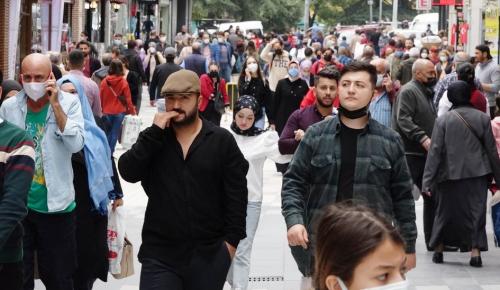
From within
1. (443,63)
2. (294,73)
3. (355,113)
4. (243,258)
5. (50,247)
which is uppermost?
(443,63)

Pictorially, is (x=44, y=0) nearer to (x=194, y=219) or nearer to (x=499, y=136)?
(x=499, y=136)

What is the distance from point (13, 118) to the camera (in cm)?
772

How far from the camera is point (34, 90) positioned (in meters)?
7.64

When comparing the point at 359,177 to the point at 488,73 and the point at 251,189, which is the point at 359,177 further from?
the point at 488,73

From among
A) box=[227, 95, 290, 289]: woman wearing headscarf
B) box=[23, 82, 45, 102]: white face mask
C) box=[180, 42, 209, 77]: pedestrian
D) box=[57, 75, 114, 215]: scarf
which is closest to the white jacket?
box=[227, 95, 290, 289]: woman wearing headscarf

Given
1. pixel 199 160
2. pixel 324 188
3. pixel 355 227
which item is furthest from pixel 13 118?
pixel 355 227

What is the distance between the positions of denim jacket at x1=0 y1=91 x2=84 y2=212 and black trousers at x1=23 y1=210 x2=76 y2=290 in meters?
0.12

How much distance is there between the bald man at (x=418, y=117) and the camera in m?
12.1

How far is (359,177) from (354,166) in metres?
0.07

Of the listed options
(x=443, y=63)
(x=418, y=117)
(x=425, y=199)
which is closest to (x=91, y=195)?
(x=418, y=117)

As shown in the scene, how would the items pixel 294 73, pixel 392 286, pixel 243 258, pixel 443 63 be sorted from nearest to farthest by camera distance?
pixel 392 286 → pixel 243 258 → pixel 294 73 → pixel 443 63

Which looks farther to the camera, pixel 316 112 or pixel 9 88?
pixel 9 88

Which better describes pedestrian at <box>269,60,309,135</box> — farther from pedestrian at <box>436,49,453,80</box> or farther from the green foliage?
the green foliage

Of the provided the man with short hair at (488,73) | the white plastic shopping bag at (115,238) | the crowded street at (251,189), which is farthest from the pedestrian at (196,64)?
the white plastic shopping bag at (115,238)
